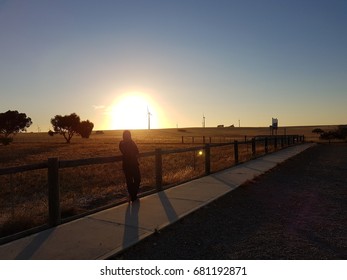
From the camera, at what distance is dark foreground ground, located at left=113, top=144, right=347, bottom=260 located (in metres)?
5.26

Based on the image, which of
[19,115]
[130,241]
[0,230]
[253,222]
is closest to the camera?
[130,241]

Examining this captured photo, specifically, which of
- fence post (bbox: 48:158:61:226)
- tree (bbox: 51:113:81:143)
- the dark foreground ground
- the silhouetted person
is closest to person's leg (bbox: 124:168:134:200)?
the silhouetted person

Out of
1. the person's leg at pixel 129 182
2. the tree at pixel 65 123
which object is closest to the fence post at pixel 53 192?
the person's leg at pixel 129 182

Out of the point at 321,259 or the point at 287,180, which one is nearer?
the point at 321,259

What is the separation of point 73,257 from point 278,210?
499 cm

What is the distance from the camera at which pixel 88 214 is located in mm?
7500

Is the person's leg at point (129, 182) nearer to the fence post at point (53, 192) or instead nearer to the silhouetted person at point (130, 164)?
the silhouetted person at point (130, 164)

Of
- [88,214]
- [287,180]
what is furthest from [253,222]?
[287,180]

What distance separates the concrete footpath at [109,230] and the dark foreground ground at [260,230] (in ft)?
0.89

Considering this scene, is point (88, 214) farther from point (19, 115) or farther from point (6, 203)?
point (19, 115)

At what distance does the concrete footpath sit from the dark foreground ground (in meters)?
0.27

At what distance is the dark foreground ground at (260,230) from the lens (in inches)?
207

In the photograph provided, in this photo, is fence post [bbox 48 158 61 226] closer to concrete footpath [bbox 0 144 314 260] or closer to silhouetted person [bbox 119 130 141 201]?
concrete footpath [bbox 0 144 314 260]

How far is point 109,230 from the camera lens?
629 centimetres
